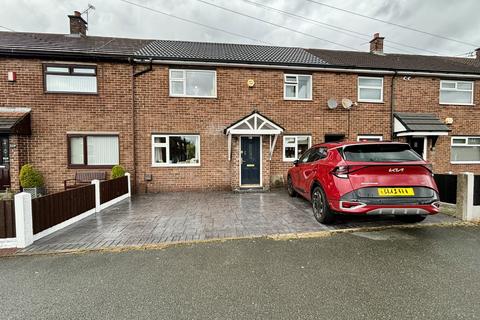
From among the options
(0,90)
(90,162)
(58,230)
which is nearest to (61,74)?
(0,90)

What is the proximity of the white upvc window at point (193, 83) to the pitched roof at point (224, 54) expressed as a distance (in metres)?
0.51

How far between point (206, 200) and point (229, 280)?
4.70 meters

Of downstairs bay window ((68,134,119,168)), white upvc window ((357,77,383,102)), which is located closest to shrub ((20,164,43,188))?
downstairs bay window ((68,134,119,168))

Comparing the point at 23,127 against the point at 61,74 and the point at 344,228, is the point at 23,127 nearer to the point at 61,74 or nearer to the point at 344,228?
the point at 61,74

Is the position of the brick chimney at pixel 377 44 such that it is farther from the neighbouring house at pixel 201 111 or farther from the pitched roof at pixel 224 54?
the pitched roof at pixel 224 54

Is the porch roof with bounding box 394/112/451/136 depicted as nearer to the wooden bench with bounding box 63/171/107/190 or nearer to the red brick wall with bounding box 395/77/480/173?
the red brick wall with bounding box 395/77/480/173

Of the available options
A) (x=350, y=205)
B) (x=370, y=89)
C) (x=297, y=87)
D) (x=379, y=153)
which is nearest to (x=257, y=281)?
(x=350, y=205)

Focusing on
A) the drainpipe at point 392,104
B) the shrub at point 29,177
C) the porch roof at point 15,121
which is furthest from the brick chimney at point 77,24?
the drainpipe at point 392,104

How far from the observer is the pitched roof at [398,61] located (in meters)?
Answer: 10.6

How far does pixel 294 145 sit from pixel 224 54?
5.15 m

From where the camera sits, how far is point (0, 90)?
808cm

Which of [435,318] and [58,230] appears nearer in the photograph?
[435,318]

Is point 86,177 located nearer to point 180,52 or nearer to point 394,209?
point 180,52

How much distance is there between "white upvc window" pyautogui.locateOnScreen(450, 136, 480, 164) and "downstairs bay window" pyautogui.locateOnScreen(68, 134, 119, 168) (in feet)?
47.4
